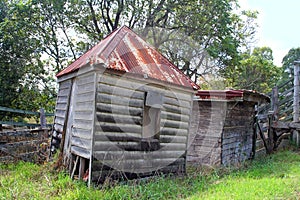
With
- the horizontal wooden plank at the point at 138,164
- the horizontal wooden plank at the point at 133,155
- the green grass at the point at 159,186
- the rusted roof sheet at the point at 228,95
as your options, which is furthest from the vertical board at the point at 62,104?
Answer: the rusted roof sheet at the point at 228,95

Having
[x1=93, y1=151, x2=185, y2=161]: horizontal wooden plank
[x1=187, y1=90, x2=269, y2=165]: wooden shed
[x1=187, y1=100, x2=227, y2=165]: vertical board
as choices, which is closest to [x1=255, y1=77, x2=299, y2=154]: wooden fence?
[x1=187, y1=90, x2=269, y2=165]: wooden shed

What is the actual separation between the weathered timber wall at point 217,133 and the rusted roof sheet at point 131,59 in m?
1.79

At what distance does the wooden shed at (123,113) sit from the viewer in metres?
5.65

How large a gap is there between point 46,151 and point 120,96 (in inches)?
156

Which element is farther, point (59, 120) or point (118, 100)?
point (59, 120)

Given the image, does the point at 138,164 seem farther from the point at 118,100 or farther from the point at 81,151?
the point at 118,100

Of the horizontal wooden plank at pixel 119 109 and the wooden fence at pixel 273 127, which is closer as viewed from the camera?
the horizontal wooden plank at pixel 119 109

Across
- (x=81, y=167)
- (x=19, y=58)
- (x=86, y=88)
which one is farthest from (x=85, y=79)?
(x=19, y=58)

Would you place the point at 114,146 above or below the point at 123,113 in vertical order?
below

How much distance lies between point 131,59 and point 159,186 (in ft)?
10.3

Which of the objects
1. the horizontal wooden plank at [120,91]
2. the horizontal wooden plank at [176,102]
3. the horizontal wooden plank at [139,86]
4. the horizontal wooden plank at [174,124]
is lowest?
the horizontal wooden plank at [174,124]

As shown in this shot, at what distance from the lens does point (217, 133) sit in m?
8.73

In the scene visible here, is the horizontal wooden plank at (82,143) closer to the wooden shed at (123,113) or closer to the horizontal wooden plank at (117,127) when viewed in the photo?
the wooden shed at (123,113)

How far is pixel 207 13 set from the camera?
1552 centimetres
